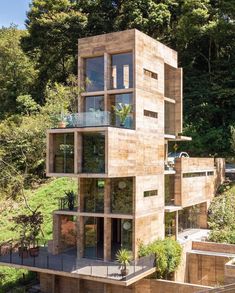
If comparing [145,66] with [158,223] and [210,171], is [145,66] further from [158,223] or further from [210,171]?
[210,171]

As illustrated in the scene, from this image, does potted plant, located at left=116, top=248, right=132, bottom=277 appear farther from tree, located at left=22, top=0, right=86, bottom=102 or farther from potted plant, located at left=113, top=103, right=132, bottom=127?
tree, located at left=22, top=0, right=86, bottom=102

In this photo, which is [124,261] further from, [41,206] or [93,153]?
[41,206]

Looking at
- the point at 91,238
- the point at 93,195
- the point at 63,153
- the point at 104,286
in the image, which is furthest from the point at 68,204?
the point at 104,286

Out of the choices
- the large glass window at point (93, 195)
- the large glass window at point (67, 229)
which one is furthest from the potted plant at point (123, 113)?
the large glass window at point (67, 229)

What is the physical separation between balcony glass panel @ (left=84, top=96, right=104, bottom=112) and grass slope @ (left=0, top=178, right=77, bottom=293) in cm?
1126

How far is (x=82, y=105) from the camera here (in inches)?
1000

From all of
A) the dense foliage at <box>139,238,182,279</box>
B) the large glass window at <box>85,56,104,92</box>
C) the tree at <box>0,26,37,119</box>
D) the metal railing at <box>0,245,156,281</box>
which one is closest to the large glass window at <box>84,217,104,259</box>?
the metal railing at <box>0,245,156,281</box>

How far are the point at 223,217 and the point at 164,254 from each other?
28.4 ft

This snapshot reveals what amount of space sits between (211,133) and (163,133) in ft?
55.1

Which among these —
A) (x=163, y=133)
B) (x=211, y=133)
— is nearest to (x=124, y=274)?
(x=163, y=133)

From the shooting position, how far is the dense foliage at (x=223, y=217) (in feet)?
90.3

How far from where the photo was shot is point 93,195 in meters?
24.2

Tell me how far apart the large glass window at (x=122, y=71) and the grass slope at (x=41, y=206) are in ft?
44.1

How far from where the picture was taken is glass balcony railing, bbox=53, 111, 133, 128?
22.8 meters
